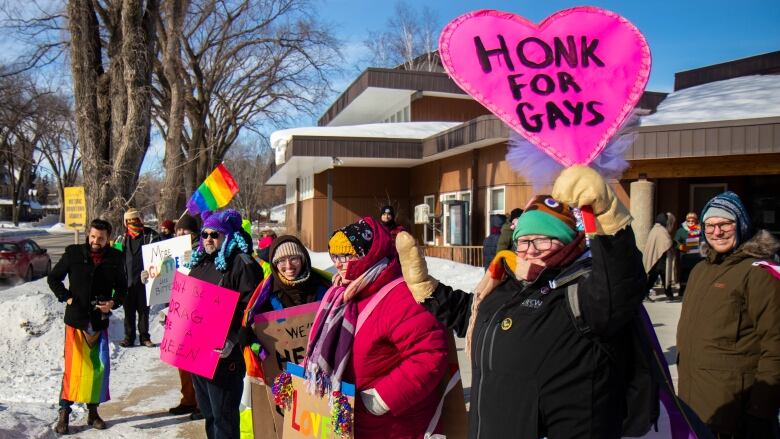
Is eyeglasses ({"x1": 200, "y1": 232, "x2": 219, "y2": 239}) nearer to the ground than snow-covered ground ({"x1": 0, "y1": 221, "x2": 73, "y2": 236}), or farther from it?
farther from it

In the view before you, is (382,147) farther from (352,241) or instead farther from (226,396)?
(352,241)

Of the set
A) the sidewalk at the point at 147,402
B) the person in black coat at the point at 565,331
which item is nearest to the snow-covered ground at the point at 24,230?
the sidewalk at the point at 147,402

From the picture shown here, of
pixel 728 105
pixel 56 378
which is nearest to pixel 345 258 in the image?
pixel 56 378

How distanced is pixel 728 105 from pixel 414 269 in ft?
48.7

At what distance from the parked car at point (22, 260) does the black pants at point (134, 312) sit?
37.2 feet

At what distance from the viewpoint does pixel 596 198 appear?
187 centimetres

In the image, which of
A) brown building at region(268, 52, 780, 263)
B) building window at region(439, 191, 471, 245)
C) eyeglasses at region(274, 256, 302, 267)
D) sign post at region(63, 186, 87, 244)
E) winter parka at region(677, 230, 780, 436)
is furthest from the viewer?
building window at region(439, 191, 471, 245)

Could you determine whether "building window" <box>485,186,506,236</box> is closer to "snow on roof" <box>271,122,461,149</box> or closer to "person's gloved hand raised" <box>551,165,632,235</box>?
"snow on roof" <box>271,122,461,149</box>

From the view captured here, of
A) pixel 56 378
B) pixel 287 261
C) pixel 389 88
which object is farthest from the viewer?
pixel 389 88

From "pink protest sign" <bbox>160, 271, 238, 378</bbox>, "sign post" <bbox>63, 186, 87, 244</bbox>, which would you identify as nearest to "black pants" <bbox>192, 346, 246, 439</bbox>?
"pink protest sign" <bbox>160, 271, 238, 378</bbox>

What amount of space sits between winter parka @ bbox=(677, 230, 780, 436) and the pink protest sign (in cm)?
285

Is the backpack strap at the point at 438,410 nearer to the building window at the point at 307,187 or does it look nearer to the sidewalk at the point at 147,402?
the sidewalk at the point at 147,402

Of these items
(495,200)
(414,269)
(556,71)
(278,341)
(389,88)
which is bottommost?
(278,341)

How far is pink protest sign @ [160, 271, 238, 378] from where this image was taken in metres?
3.93
